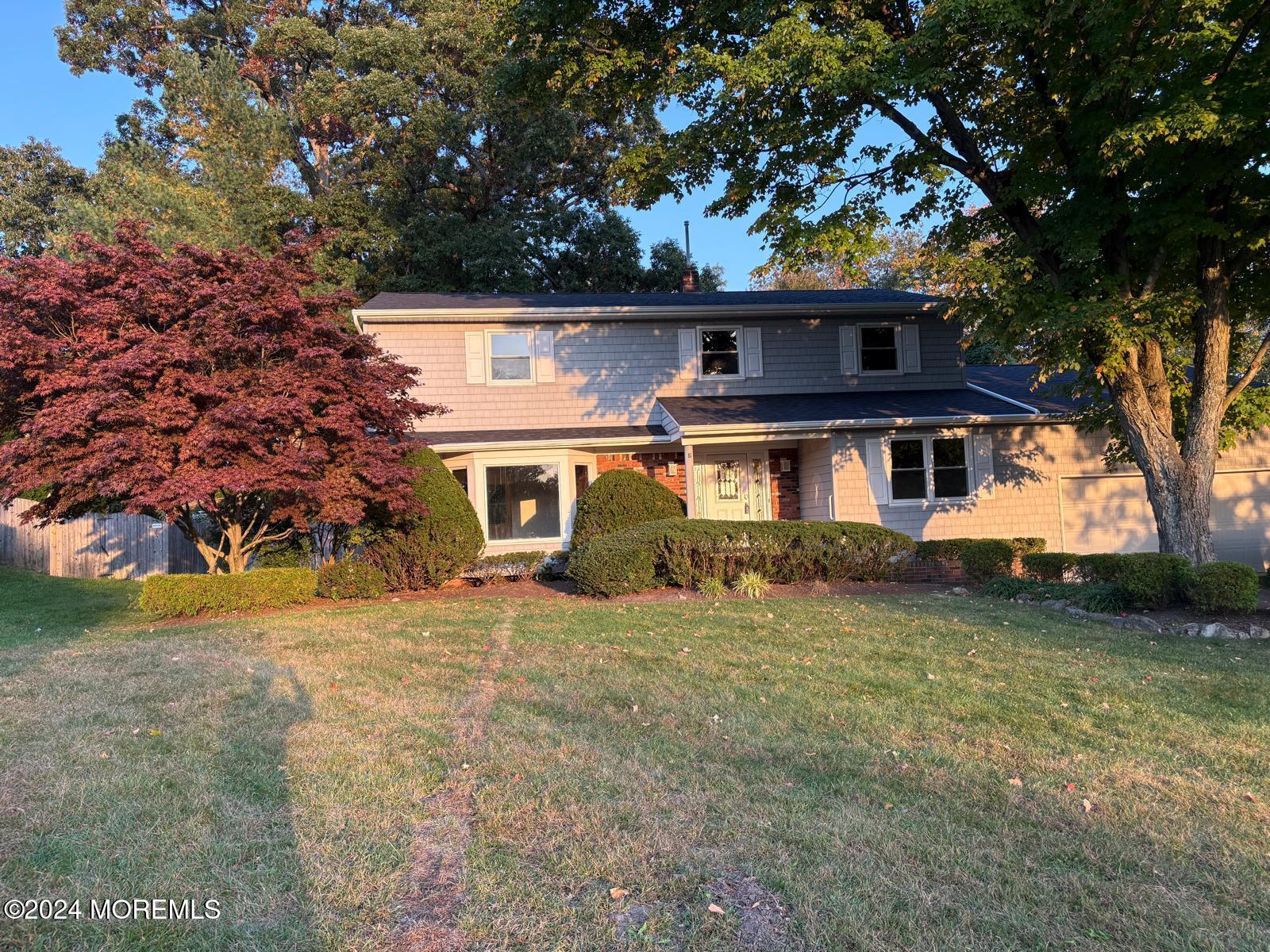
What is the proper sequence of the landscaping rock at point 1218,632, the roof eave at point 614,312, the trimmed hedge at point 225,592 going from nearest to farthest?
the landscaping rock at point 1218,632, the trimmed hedge at point 225,592, the roof eave at point 614,312

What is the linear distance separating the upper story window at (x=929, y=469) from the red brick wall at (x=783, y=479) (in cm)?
202

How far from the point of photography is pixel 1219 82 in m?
8.57

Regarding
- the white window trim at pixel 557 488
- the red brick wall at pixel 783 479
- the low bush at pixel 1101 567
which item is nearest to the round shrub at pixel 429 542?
the white window trim at pixel 557 488

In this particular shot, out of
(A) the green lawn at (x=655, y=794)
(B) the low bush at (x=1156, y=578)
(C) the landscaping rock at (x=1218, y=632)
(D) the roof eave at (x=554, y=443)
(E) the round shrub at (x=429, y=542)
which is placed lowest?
(C) the landscaping rock at (x=1218, y=632)

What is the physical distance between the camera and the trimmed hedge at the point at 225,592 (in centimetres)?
1023

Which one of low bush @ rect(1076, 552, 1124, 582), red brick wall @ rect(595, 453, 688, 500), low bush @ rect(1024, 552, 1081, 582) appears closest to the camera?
low bush @ rect(1076, 552, 1124, 582)

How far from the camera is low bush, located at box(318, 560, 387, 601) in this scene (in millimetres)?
11594

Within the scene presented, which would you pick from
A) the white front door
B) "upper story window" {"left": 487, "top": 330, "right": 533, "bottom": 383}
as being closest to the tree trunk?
the white front door

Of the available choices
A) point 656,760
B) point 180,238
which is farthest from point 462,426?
point 656,760

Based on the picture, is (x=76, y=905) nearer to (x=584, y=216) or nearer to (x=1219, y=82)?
(x=1219, y=82)

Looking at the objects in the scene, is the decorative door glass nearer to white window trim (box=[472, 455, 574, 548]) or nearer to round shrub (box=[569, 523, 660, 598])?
white window trim (box=[472, 455, 574, 548])

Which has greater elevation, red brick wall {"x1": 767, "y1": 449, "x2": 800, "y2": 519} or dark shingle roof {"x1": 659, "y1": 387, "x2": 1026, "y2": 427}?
dark shingle roof {"x1": 659, "y1": 387, "x2": 1026, "y2": 427}

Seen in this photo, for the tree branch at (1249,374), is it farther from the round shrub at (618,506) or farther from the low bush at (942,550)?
the round shrub at (618,506)

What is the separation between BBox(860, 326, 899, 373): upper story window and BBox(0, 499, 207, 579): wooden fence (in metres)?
15.1
